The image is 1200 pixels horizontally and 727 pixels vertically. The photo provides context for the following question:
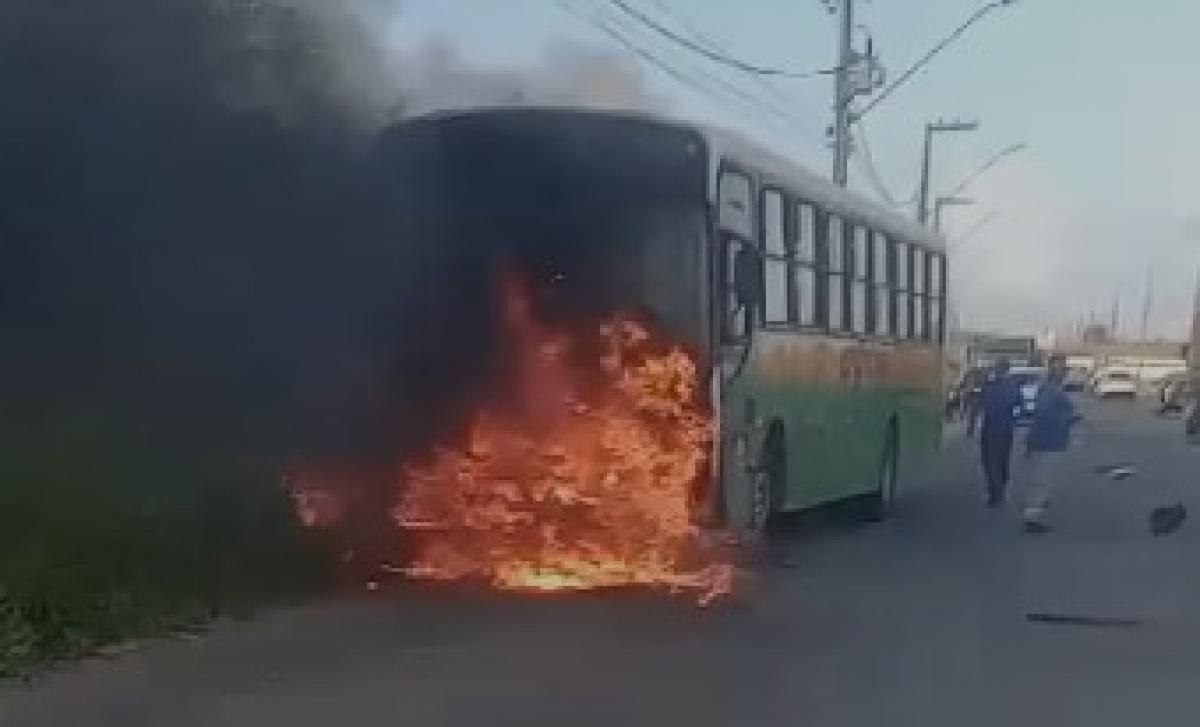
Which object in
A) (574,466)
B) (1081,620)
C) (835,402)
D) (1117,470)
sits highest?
(835,402)

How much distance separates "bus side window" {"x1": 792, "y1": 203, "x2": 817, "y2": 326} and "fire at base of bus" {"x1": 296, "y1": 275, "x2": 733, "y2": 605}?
304cm

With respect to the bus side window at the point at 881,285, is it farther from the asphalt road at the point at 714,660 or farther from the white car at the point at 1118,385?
the white car at the point at 1118,385

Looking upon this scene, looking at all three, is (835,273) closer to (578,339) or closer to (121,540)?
(578,339)

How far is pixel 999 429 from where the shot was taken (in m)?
23.2

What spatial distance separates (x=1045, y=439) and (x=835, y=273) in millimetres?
4007

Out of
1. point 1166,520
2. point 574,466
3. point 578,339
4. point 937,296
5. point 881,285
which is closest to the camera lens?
point 574,466

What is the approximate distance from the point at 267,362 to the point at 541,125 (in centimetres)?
217

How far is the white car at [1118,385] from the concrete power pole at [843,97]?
5982 centimetres

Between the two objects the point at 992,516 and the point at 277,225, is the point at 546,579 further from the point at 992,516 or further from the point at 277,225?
the point at 992,516

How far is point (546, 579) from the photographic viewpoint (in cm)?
1328

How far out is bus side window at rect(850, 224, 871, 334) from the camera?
59.4ft

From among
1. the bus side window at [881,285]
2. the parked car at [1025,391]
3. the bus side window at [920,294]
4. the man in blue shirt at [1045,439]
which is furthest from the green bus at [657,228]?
the parked car at [1025,391]

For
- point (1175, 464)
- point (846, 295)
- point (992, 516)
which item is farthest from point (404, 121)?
point (1175, 464)

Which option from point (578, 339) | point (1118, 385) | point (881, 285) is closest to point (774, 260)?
point (578, 339)
